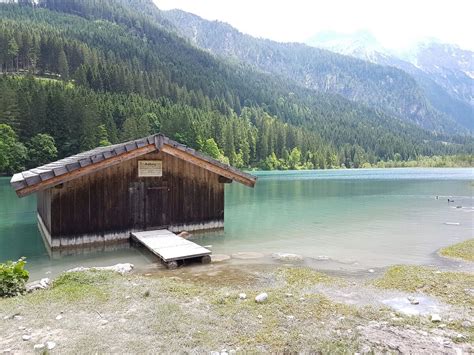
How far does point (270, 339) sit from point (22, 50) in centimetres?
15538

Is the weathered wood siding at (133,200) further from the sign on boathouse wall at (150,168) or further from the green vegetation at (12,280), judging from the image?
the green vegetation at (12,280)

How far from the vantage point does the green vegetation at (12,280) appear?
30.9ft

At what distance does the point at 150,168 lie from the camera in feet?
58.7

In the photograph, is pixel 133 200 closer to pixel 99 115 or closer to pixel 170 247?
pixel 170 247

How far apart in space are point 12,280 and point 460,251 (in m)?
16.1

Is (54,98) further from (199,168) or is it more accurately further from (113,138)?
(199,168)

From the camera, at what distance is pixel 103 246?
16.6m

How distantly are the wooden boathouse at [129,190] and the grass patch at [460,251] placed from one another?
9.37m

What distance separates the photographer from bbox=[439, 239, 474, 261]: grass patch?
1533 cm

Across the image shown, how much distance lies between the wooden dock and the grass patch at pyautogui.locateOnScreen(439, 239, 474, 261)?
32.0 feet

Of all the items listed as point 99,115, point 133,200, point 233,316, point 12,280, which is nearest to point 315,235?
point 133,200

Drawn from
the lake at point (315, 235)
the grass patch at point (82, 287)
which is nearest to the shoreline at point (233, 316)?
the grass patch at point (82, 287)

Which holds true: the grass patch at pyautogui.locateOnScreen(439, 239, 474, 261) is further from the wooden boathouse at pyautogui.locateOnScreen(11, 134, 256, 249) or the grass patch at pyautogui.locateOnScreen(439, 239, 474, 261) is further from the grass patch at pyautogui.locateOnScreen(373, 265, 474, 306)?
the wooden boathouse at pyautogui.locateOnScreen(11, 134, 256, 249)

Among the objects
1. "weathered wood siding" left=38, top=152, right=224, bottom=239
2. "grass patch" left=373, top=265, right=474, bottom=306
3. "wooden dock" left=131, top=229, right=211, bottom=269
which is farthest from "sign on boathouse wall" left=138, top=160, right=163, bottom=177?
"grass patch" left=373, top=265, right=474, bottom=306
